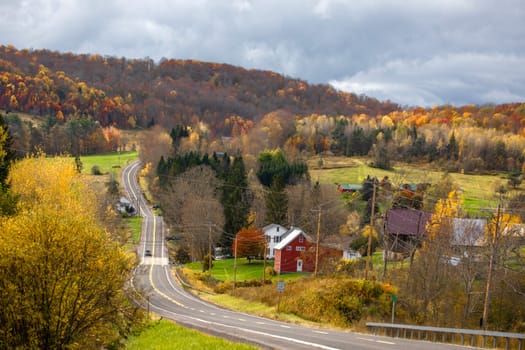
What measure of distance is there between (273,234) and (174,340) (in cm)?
5674

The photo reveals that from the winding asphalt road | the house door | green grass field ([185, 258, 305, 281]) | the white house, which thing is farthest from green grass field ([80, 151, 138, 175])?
the house door

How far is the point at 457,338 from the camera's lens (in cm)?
2636

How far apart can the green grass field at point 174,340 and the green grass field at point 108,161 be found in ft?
335

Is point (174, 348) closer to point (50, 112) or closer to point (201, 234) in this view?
point (201, 234)

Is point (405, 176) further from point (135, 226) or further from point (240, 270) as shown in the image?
point (135, 226)

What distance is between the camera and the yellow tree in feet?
53.0

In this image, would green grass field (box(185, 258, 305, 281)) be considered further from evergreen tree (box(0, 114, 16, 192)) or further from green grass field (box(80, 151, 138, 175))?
green grass field (box(80, 151, 138, 175))

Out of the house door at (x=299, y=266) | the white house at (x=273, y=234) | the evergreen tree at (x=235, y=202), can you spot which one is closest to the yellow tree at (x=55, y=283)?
the house door at (x=299, y=266)

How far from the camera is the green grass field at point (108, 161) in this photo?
13100 centimetres

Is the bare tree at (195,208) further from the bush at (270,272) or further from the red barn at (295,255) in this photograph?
the red barn at (295,255)

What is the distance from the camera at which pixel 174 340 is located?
2191 centimetres

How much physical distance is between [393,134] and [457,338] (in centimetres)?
12952

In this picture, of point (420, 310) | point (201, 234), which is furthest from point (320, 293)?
point (201, 234)

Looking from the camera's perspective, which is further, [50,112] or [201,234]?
[50,112]
